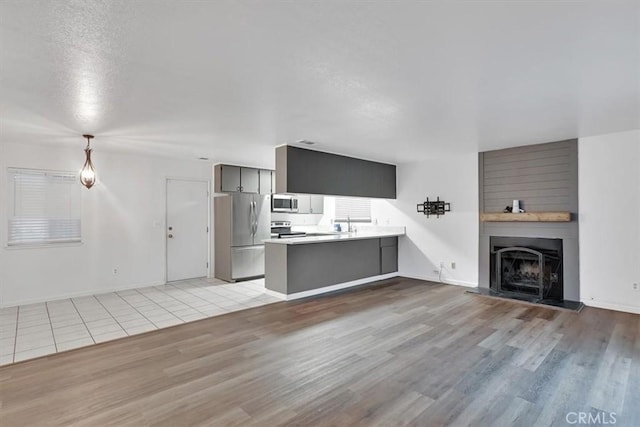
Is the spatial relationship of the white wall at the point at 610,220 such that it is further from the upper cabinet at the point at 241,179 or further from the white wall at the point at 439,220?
the upper cabinet at the point at 241,179

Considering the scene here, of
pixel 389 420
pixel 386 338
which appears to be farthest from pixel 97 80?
pixel 386 338

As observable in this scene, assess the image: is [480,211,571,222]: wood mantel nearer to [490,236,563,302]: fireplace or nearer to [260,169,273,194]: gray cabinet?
[490,236,563,302]: fireplace

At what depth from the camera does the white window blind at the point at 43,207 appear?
4.81 m

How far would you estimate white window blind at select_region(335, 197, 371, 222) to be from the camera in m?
7.46

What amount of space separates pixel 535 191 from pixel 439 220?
1.63 meters

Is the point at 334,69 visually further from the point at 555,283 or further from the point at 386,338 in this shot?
the point at 555,283

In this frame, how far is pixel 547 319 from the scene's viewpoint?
4016 mm

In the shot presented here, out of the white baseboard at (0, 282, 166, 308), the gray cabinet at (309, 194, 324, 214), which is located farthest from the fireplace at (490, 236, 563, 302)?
the white baseboard at (0, 282, 166, 308)

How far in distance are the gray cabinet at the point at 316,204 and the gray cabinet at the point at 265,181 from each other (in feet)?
4.33

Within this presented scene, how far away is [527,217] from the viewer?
499cm

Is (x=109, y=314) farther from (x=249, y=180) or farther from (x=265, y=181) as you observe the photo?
(x=265, y=181)

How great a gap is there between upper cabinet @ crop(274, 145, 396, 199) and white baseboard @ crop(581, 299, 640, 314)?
3572 millimetres

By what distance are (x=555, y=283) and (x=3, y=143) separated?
8354 mm
